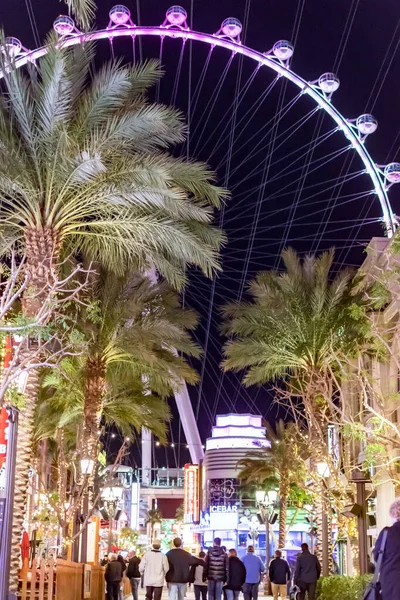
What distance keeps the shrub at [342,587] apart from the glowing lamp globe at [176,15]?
17.2 metres

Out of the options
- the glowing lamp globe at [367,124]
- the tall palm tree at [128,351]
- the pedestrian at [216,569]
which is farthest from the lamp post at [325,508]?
the glowing lamp globe at [367,124]

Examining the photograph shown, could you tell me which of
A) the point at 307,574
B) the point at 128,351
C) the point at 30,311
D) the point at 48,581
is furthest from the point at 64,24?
the point at 307,574

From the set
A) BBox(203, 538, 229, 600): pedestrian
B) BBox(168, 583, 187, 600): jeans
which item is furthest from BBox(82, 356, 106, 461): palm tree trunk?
BBox(168, 583, 187, 600): jeans

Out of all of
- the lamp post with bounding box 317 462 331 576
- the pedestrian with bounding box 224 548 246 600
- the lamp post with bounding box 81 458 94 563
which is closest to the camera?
the pedestrian with bounding box 224 548 246 600

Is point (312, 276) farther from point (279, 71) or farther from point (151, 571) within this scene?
point (151, 571)

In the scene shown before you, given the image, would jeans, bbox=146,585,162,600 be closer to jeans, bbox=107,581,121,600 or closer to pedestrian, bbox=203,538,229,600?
pedestrian, bbox=203,538,229,600

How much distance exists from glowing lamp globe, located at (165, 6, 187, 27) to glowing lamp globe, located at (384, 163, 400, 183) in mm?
8263

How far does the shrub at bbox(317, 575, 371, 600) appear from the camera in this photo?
1577 centimetres

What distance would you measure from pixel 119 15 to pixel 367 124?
8.79 meters

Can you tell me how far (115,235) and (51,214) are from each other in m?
1.74

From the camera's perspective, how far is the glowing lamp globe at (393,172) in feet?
93.7

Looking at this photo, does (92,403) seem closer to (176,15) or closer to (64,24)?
(64,24)

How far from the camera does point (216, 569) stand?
18.6 m

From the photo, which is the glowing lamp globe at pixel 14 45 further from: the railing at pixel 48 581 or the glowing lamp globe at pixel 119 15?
the railing at pixel 48 581
